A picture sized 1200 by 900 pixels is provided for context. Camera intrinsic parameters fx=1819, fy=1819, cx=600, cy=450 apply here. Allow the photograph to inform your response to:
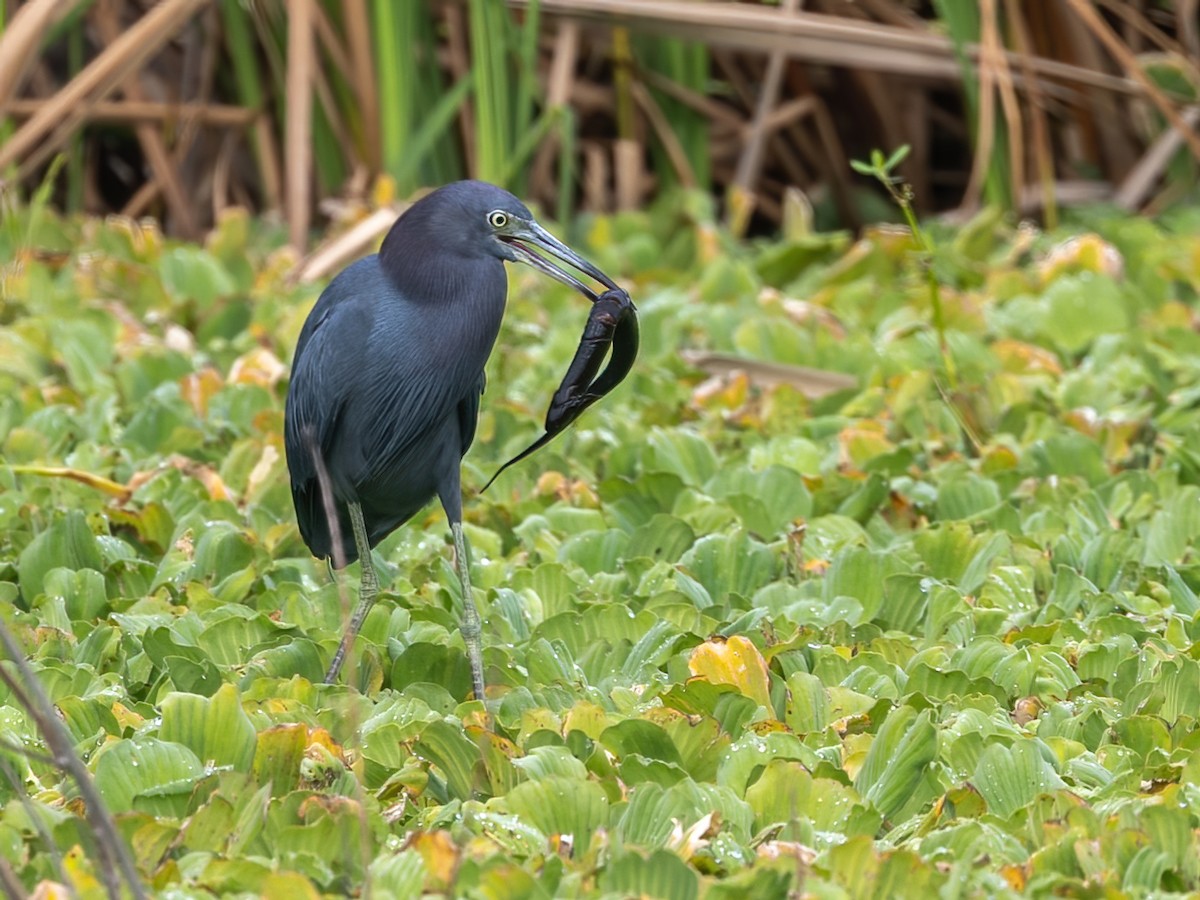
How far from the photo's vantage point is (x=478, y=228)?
10.6 ft

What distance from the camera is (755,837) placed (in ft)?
7.91

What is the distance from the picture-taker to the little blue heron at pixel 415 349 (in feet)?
10.5

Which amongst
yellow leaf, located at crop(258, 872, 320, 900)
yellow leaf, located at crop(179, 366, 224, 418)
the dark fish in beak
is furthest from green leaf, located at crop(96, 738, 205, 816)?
yellow leaf, located at crop(179, 366, 224, 418)

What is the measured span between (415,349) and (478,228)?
0.80 feet

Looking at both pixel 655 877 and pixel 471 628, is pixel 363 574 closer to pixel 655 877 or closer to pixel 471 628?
pixel 471 628

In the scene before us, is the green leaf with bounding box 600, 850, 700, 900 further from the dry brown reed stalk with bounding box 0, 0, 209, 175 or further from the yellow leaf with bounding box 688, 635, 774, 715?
the dry brown reed stalk with bounding box 0, 0, 209, 175

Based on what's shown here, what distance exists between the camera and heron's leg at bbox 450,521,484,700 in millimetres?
3076

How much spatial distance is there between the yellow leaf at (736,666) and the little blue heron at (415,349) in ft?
1.43

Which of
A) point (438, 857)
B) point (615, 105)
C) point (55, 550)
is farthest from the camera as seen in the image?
point (615, 105)

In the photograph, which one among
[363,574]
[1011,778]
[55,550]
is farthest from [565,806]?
[55,550]

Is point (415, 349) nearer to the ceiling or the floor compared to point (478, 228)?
nearer to the floor

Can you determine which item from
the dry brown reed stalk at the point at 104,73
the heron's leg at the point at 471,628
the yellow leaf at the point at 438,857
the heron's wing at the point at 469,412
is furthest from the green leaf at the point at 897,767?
the dry brown reed stalk at the point at 104,73

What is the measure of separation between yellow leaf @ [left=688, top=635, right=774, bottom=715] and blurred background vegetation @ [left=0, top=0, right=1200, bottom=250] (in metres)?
2.87

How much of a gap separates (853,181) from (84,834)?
5341 mm
